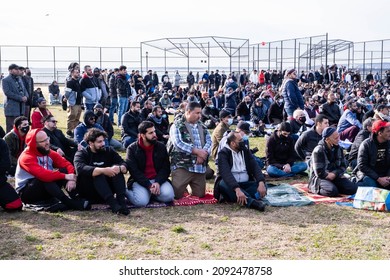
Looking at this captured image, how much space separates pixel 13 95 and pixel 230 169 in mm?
6225

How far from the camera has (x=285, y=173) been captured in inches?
371

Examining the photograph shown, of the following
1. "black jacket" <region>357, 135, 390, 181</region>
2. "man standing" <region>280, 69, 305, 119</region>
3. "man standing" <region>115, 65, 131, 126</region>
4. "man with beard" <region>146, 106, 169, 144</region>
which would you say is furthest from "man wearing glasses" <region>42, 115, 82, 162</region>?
"man standing" <region>115, 65, 131, 126</region>

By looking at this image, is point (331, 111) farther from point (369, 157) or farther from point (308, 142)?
point (369, 157)

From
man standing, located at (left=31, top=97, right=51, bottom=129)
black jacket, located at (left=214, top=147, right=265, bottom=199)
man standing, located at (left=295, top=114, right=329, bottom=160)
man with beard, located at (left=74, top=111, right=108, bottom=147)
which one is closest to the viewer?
black jacket, located at (left=214, top=147, right=265, bottom=199)

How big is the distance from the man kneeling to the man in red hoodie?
197 cm

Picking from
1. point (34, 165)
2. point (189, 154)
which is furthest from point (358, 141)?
point (34, 165)

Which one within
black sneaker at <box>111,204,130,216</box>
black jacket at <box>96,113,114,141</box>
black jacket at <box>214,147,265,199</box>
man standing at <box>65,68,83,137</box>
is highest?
man standing at <box>65,68,83,137</box>

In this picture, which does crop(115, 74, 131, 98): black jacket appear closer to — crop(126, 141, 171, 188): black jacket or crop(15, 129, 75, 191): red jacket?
crop(126, 141, 171, 188): black jacket

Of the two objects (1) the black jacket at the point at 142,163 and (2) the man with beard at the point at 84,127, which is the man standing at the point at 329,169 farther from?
(2) the man with beard at the point at 84,127

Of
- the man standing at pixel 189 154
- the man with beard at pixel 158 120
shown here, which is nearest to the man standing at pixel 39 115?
the man with beard at pixel 158 120

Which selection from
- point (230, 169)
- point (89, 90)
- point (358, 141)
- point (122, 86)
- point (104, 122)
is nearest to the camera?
point (230, 169)

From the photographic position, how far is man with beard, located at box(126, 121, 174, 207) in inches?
291

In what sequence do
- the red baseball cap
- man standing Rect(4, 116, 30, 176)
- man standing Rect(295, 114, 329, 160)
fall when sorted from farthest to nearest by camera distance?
1. man standing Rect(295, 114, 329, 160)
2. man standing Rect(4, 116, 30, 176)
3. the red baseball cap
